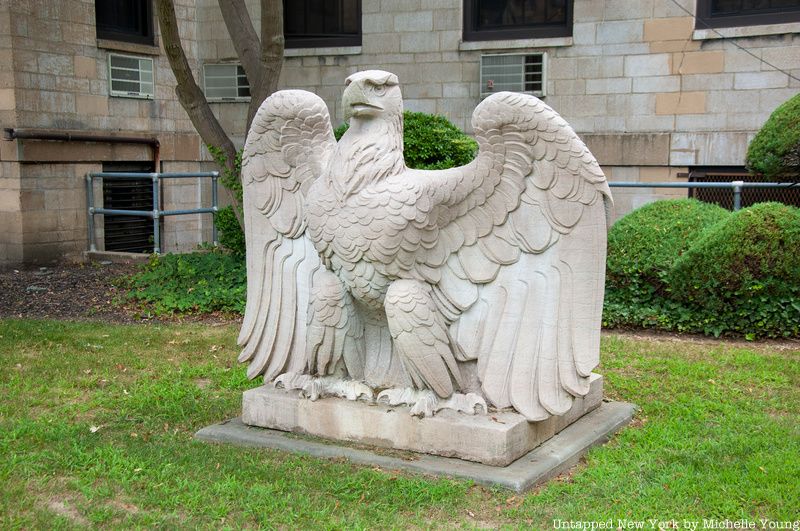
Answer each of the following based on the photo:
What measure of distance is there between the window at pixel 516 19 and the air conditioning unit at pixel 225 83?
357 cm

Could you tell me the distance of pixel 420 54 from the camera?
11.7 m

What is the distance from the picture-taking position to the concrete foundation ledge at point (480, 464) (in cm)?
425

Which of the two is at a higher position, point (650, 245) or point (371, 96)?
point (371, 96)

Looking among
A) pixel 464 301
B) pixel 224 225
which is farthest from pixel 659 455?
pixel 224 225

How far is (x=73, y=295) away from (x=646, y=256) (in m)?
5.99

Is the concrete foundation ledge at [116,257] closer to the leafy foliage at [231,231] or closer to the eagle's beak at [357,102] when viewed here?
the leafy foliage at [231,231]

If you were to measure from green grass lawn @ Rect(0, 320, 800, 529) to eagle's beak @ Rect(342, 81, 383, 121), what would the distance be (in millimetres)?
1866

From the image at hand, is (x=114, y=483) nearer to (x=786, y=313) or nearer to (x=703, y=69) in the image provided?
(x=786, y=313)

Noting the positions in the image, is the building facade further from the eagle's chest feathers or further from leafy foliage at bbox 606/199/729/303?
the eagle's chest feathers

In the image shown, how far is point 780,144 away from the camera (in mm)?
6828

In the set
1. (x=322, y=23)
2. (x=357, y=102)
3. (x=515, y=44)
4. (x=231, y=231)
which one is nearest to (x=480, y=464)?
(x=357, y=102)

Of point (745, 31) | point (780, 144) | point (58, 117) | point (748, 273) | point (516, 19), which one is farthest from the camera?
point (516, 19)

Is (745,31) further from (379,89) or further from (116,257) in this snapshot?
(116,257)

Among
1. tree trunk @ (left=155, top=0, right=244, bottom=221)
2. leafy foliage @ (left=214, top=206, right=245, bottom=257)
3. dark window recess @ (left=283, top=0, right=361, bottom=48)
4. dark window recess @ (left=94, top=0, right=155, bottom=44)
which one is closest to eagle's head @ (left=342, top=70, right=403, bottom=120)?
tree trunk @ (left=155, top=0, right=244, bottom=221)
